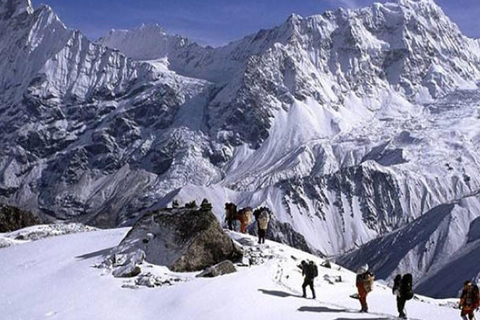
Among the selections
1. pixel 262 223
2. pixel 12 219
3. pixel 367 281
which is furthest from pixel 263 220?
pixel 12 219

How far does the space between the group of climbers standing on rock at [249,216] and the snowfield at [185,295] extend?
1365 millimetres

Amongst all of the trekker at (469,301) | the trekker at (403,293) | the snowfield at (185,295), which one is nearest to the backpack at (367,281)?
the snowfield at (185,295)

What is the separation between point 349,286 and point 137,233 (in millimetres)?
11375

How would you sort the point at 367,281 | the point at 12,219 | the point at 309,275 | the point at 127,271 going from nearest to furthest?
the point at 367,281
the point at 309,275
the point at 127,271
the point at 12,219

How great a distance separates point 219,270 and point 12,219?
70.6m

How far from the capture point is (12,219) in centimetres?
9938

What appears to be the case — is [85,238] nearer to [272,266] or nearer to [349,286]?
[272,266]

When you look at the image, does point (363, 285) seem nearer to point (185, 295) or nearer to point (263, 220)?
point (185, 295)

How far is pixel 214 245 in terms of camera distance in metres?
37.8

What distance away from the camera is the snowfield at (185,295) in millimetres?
29938

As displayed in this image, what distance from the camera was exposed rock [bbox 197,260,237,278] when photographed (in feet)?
115

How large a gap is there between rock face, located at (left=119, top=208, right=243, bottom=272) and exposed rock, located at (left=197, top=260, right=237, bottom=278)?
1.54 metres

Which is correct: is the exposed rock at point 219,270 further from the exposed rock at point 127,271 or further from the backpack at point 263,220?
the backpack at point 263,220

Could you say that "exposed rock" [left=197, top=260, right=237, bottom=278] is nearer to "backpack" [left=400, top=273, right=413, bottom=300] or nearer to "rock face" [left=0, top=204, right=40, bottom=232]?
"backpack" [left=400, top=273, right=413, bottom=300]
